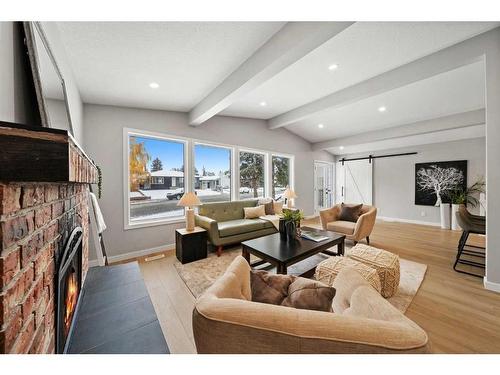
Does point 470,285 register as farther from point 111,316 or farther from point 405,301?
point 111,316

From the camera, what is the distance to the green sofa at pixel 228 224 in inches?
124

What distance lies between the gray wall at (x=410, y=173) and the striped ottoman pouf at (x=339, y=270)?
500cm

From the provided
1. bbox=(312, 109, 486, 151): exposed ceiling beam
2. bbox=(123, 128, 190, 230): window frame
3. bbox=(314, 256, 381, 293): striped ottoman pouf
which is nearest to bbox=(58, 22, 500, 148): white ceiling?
bbox=(312, 109, 486, 151): exposed ceiling beam

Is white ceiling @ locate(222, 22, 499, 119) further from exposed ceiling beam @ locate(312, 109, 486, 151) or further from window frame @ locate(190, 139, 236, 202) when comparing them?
exposed ceiling beam @ locate(312, 109, 486, 151)

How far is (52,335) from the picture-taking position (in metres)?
0.91

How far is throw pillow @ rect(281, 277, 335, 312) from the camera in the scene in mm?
977

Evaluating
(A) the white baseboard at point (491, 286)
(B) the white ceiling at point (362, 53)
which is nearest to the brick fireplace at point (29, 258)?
(B) the white ceiling at point (362, 53)

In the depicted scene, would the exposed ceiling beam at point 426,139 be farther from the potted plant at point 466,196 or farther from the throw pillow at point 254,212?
the throw pillow at point 254,212

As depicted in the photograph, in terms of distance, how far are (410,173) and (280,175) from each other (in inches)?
145

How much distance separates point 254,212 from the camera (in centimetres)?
401

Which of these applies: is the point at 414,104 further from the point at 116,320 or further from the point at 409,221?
the point at 116,320

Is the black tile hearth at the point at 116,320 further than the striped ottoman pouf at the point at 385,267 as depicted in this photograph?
No

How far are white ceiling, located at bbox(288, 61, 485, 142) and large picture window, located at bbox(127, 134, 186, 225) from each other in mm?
3136
